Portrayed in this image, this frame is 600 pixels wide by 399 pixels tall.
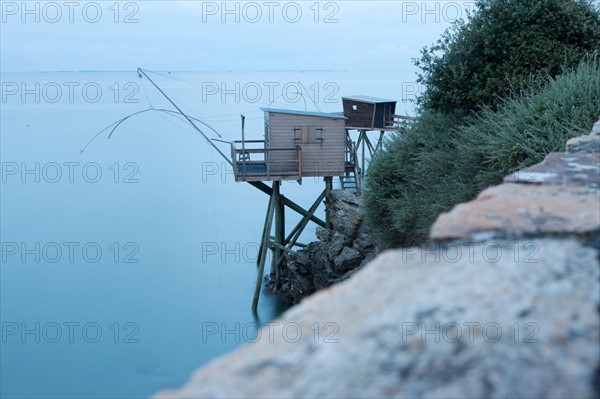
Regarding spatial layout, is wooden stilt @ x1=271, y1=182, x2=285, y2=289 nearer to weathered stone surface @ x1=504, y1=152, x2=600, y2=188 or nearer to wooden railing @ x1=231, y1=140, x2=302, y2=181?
wooden railing @ x1=231, y1=140, x2=302, y2=181

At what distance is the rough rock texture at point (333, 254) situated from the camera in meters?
19.4

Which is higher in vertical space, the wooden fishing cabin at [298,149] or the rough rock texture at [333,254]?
the wooden fishing cabin at [298,149]

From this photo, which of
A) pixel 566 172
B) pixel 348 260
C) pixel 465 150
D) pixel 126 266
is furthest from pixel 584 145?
pixel 126 266

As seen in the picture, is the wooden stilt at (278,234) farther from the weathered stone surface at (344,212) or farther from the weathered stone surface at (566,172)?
the weathered stone surface at (566,172)

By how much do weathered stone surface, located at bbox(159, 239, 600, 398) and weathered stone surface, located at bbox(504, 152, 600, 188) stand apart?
42.4 inches

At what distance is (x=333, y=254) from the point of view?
65.8 feet

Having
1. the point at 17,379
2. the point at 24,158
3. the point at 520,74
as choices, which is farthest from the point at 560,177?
the point at 24,158

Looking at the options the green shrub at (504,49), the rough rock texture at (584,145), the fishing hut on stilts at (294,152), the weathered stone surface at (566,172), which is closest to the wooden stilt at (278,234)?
the fishing hut on stilts at (294,152)

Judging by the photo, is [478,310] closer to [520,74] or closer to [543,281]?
[543,281]

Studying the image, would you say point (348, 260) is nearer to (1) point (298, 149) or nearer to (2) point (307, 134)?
(1) point (298, 149)

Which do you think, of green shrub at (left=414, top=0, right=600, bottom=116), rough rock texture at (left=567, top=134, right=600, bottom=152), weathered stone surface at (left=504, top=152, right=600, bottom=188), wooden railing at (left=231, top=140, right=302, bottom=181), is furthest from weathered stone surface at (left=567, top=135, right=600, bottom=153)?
wooden railing at (left=231, top=140, right=302, bottom=181)

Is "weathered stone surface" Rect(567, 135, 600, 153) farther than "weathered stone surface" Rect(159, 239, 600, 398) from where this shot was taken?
Yes

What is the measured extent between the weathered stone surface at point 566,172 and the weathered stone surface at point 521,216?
30 centimetres

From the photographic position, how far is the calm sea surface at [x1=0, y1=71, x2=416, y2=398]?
19609 millimetres
